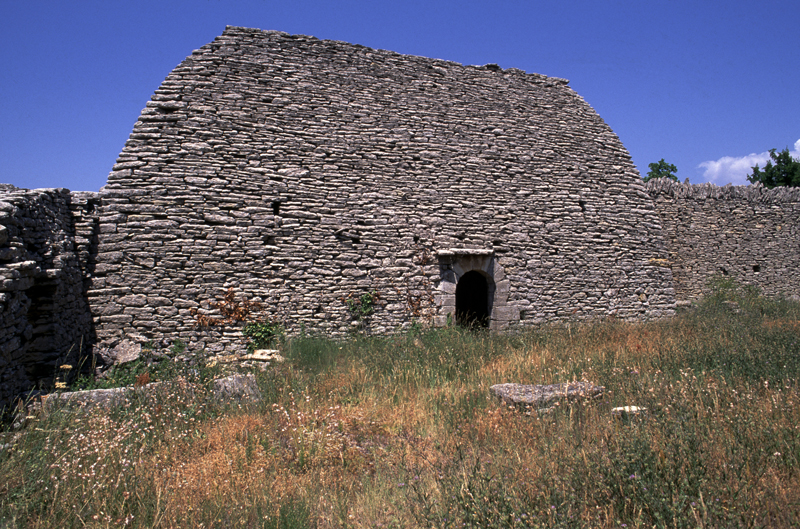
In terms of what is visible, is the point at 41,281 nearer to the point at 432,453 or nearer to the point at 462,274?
the point at 432,453

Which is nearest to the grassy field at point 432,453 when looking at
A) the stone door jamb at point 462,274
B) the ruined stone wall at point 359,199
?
the ruined stone wall at point 359,199

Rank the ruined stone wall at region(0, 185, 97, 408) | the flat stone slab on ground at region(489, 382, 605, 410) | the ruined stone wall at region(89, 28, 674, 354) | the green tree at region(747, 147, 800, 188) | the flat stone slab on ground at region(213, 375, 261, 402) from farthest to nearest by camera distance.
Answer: the green tree at region(747, 147, 800, 188), the ruined stone wall at region(89, 28, 674, 354), the flat stone slab on ground at region(213, 375, 261, 402), the ruined stone wall at region(0, 185, 97, 408), the flat stone slab on ground at region(489, 382, 605, 410)

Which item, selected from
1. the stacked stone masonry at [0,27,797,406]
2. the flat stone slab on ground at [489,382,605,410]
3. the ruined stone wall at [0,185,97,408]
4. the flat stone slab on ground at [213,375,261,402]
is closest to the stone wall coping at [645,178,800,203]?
the stacked stone masonry at [0,27,797,406]

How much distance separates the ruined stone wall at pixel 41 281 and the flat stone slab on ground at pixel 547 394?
542 cm

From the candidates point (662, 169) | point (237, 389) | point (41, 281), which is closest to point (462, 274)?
point (237, 389)

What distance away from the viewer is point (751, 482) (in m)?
2.74

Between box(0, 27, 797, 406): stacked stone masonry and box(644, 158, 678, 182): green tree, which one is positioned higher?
box(644, 158, 678, 182): green tree

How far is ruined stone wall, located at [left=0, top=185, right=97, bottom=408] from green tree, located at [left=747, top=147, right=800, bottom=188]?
105ft

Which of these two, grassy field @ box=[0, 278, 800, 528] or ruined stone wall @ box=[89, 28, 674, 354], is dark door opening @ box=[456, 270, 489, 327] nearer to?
ruined stone wall @ box=[89, 28, 674, 354]

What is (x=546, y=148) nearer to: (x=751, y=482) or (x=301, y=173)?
(x=301, y=173)

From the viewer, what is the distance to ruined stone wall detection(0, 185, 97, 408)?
4.68 metres

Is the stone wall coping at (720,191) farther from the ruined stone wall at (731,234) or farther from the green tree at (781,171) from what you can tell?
the green tree at (781,171)

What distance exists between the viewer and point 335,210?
7.95 metres

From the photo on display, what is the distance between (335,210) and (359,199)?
0.54 metres
